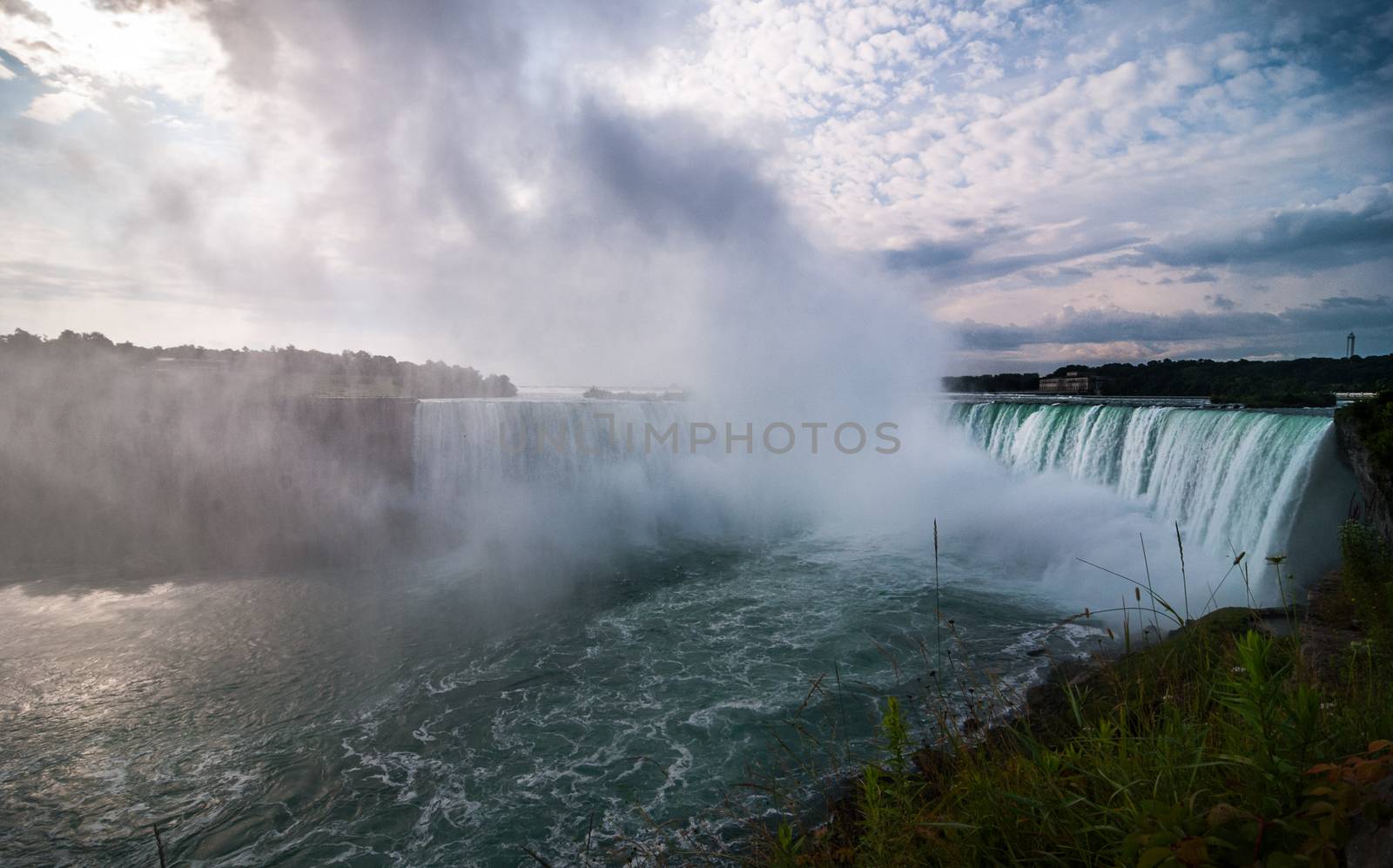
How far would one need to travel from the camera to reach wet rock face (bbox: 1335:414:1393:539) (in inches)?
332

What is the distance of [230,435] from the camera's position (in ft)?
69.8

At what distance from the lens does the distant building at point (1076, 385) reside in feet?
101

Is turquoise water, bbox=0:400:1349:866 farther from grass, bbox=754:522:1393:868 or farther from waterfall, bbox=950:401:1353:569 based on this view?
grass, bbox=754:522:1393:868

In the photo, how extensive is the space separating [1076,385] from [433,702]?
3437 centimetres

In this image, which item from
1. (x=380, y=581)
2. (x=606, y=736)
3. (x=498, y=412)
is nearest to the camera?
(x=606, y=736)

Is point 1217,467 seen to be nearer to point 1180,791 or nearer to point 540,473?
point 1180,791

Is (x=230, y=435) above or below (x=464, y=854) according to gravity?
above

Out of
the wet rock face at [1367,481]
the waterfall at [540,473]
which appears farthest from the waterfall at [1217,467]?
the waterfall at [540,473]

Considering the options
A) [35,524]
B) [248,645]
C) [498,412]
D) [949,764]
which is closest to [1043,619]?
[949,764]

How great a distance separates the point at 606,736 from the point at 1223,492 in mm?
13004

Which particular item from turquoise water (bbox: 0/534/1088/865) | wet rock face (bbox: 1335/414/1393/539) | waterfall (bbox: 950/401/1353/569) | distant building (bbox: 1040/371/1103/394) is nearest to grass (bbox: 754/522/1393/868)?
turquoise water (bbox: 0/534/1088/865)

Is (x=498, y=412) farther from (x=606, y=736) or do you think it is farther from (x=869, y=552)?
(x=606, y=736)

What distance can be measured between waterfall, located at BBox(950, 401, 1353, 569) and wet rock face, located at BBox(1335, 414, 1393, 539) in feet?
0.97

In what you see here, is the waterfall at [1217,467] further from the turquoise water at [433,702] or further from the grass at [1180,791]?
the grass at [1180,791]
